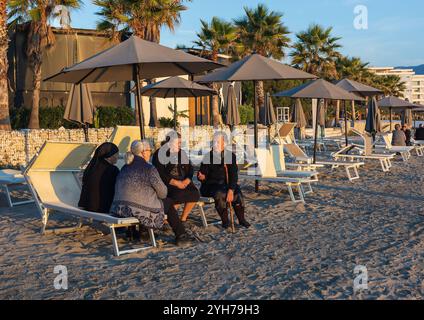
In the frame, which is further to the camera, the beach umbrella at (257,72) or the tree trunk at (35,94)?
the tree trunk at (35,94)

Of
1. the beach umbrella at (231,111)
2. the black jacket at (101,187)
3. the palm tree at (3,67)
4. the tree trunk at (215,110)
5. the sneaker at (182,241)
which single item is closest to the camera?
the sneaker at (182,241)

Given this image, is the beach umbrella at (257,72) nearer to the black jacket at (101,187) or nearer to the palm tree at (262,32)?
the black jacket at (101,187)

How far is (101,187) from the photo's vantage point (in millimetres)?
6238

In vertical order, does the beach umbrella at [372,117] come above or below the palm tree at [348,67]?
below

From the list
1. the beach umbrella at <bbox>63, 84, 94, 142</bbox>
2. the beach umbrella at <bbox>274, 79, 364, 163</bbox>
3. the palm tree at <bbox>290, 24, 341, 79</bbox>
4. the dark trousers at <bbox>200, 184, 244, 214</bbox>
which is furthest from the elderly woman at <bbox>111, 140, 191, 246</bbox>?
the palm tree at <bbox>290, 24, 341, 79</bbox>

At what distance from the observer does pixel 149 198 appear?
5.82 m

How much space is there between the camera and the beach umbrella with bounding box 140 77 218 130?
13.3 m

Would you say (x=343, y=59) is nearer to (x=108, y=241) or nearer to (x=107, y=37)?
(x=107, y=37)

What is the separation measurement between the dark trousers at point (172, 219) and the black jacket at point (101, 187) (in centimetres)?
66

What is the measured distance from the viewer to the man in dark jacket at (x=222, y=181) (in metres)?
6.96

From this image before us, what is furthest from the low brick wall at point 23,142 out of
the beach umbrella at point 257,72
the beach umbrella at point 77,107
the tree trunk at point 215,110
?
the tree trunk at point 215,110

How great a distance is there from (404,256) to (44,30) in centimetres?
1944

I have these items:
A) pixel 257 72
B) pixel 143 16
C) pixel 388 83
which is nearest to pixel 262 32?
pixel 143 16
